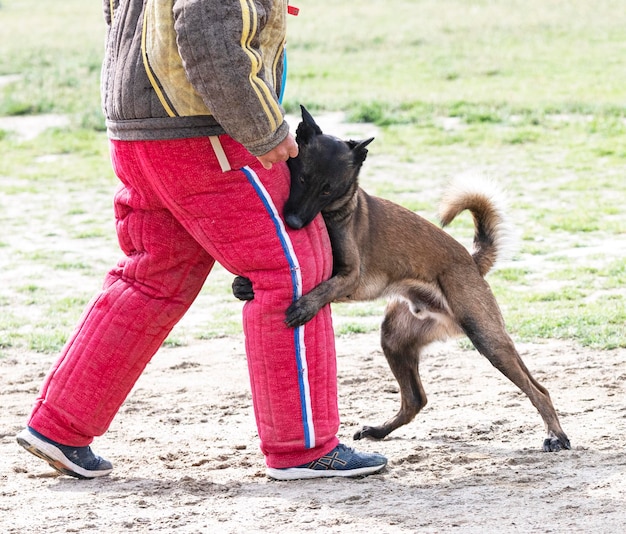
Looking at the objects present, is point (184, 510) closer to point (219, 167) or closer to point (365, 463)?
point (365, 463)

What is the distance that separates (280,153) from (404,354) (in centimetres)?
154

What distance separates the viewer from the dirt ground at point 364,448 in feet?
11.0

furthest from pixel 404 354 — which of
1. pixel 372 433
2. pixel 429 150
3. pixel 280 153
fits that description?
pixel 429 150

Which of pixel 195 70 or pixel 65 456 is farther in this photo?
pixel 65 456

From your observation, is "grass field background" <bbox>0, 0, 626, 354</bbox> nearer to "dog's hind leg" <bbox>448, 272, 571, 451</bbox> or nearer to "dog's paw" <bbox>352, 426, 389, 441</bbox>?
"dog's hind leg" <bbox>448, 272, 571, 451</bbox>

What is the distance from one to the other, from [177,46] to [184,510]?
59.2 inches

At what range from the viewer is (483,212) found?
470cm

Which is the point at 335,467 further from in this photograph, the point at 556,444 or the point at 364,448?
the point at 556,444

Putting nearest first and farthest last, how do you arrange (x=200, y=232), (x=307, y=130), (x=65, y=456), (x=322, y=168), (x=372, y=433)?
(x=200, y=232) < (x=65, y=456) < (x=322, y=168) < (x=307, y=130) < (x=372, y=433)

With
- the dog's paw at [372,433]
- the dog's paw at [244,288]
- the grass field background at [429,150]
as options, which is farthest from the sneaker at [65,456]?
the grass field background at [429,150]

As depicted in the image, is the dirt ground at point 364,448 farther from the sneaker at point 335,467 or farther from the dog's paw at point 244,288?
the dog's paw at point 244,288

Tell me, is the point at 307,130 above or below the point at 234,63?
below

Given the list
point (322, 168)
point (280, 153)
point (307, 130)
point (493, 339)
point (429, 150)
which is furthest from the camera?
point (429, 150)

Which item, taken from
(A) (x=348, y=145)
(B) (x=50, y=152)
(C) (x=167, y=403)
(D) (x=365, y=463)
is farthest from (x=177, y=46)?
(B) (x=50, y=152)
